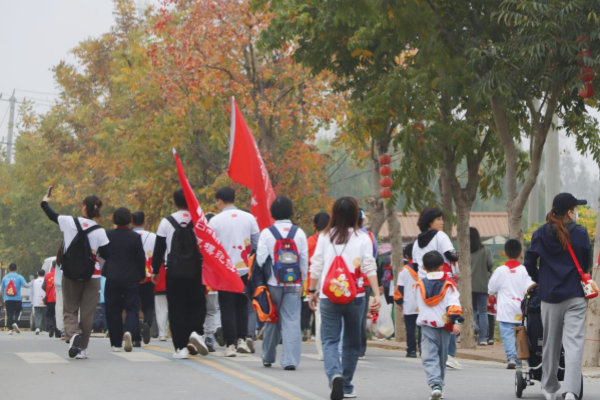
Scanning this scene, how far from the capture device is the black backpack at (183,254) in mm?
12531

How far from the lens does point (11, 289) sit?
2972 centimetres

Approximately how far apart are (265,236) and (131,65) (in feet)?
92.1

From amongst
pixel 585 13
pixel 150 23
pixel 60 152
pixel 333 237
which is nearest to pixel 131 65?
pixel 150 23

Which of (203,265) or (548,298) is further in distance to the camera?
(203,265)

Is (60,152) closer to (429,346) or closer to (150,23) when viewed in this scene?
(150,23)

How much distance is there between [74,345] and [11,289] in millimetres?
17694

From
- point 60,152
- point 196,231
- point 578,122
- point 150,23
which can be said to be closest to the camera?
point 196,231

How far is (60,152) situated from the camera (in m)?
46.7

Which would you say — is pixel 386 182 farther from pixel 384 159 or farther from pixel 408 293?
pixel 408 293

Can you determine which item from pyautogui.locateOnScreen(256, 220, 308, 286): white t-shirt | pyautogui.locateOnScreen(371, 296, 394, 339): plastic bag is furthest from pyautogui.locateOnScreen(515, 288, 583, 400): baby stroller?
pyautogui.locateOnScreen(371, 296, 394, 339): plastic bag

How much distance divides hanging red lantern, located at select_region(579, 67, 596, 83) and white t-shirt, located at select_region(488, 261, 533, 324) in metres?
2.49

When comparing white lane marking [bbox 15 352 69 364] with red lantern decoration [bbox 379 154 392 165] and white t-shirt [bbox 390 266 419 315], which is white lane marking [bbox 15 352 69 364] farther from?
red lantern decoration [bbox 379 154 392 165]

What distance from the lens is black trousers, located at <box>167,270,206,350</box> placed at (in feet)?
41.6

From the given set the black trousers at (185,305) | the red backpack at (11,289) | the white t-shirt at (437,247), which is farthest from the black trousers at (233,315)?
the red backpack at (11,289)
